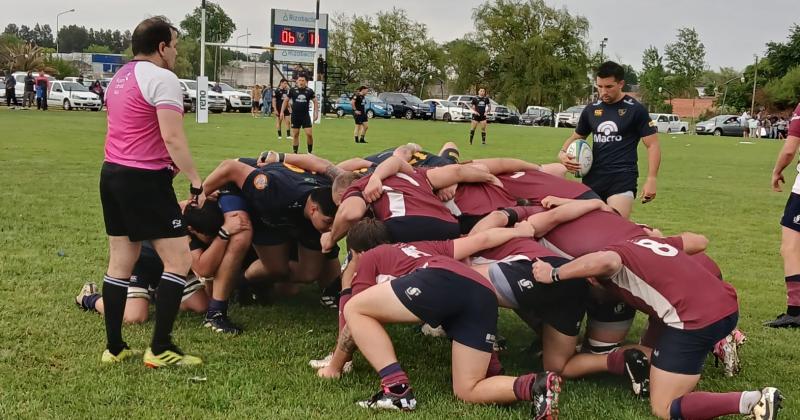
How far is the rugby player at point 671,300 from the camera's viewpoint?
3.63 m

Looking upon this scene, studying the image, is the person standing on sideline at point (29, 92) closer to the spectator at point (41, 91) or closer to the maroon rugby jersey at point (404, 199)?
the spectator at point (41, 91)

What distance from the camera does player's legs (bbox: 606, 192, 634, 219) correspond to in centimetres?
625

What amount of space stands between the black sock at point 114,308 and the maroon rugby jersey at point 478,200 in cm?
207

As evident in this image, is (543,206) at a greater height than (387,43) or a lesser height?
lesser

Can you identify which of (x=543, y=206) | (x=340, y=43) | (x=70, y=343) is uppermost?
(x=340, y=43)

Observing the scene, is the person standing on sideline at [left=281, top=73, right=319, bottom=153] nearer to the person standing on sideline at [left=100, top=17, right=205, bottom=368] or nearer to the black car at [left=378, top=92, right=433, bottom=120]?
the person standing on sideline at [left=100, top=17, right=205, bottom=368]

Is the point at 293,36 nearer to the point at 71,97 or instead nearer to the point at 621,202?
the point at 71,97

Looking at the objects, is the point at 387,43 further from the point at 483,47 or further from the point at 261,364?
the point at 261,364

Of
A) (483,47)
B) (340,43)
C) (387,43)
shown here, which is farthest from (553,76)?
(340,43)

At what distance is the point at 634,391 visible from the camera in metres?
4.02

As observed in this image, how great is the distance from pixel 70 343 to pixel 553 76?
65.5 meters

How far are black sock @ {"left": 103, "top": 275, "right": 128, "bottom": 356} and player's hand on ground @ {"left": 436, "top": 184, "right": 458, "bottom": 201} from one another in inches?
78.8

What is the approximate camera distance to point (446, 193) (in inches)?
187

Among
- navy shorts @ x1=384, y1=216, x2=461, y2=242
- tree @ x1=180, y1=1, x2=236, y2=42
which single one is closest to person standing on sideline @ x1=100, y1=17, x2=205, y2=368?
navy shorts @ x1=384, y1=216, x2=461, y2=242
